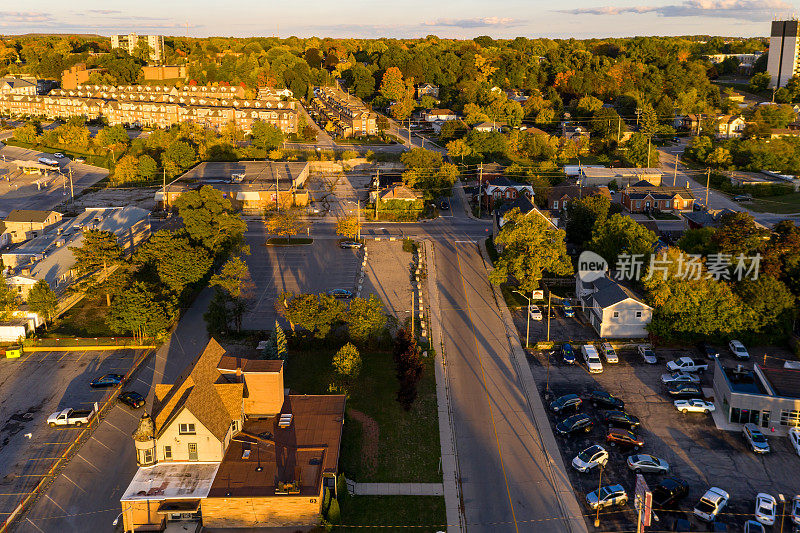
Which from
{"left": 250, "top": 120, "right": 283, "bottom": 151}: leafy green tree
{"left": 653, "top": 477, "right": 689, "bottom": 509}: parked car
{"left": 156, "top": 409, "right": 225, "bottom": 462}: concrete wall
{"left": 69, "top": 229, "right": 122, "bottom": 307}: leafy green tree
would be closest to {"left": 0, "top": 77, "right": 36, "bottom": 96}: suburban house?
{"left": 250, "top": 120, "right": 283, "bottom": 151}: leafy green tree

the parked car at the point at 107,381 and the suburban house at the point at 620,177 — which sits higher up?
the suburban house at the point at 620,177

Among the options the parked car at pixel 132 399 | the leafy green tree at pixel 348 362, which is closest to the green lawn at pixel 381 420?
the leafy green tree at pixel 348 362

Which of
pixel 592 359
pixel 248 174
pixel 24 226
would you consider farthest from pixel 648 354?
pixel 248 174

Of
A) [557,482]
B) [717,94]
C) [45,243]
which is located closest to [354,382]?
[557,482]

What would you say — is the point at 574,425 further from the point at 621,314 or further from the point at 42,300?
the point at 42,300

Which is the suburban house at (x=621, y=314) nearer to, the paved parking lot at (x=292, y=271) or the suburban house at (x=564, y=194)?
the paved parking lot at (x=292, y=271)

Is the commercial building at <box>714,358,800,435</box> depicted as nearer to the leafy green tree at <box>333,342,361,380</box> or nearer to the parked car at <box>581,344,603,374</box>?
the parked car at <box>581,344,603,374</box>

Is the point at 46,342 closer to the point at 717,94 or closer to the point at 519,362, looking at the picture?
the point at 519,362
